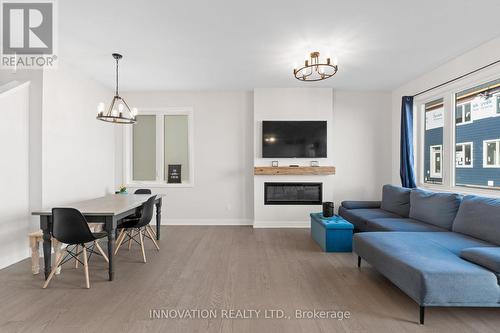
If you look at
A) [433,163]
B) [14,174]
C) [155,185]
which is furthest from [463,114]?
[14,174]

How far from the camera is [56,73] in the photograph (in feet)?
12.4

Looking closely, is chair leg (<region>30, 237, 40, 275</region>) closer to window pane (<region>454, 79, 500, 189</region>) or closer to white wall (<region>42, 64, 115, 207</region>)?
white wall (<region>42, 64, 115, 207</region>)

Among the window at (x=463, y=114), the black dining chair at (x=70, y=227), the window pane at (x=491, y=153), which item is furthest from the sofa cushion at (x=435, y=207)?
the black dining chair at (x=70, y=227)

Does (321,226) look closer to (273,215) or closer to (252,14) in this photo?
(273,215)

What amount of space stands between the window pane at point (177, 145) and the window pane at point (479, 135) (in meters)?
4.86

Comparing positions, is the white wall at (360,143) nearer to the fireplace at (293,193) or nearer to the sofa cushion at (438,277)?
the fireplace at (293,193)

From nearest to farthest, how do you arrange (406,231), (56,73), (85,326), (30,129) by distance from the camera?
(85,326)
(406,231)
(30,129)
(56,73)

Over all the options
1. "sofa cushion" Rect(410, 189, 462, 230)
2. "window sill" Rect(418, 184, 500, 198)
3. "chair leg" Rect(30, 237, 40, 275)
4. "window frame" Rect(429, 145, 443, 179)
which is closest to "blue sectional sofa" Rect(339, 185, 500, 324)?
"sofa cushion" Rect(410, 189, 462, 230)

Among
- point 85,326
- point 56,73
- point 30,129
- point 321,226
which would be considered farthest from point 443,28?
point 30,129

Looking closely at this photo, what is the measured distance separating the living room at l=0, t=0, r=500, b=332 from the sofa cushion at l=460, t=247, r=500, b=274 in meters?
0.01

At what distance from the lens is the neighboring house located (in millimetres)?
3322

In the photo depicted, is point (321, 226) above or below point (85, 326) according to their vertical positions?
above

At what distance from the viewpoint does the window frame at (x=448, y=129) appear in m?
3.42

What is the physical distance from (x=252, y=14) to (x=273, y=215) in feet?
12.1
